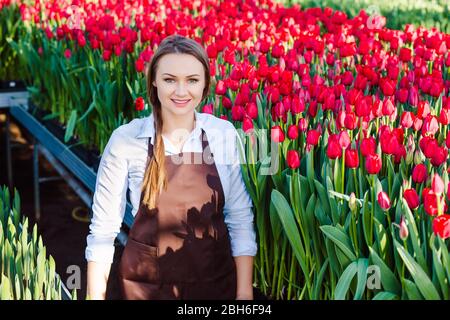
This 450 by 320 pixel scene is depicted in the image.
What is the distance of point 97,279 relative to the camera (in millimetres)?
2160

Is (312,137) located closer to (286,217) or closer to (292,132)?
(292,132)

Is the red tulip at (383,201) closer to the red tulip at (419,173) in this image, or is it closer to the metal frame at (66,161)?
the red tulip at (419,173)

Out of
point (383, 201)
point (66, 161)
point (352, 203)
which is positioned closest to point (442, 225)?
point (383, 201)

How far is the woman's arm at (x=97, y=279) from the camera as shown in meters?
2.14

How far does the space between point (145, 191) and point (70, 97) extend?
224 cm

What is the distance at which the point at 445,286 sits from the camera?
1.71 m

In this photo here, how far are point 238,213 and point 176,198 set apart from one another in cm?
21

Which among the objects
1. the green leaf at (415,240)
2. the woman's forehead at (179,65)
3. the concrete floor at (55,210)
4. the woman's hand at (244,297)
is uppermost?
the woman's forehead at (179,65)

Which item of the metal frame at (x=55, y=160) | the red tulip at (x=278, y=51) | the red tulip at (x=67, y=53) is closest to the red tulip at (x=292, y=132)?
the metal frame at (x=55, y=160)

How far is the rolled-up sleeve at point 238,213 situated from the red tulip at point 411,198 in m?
0.59

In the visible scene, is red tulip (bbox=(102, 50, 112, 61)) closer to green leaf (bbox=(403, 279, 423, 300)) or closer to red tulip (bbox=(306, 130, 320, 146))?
red tulip (bbox=(306, 130, 320, 146))

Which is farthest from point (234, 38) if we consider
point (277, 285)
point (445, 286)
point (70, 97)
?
point (445, 286)

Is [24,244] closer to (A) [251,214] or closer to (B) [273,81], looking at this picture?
(A) [251,214]

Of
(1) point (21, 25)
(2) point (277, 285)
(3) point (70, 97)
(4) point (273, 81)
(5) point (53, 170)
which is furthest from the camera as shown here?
(5) point (53, 170)
